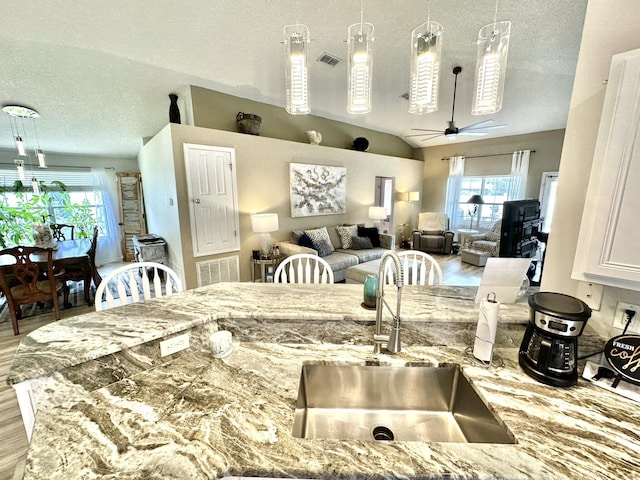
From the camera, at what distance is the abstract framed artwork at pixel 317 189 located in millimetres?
4512

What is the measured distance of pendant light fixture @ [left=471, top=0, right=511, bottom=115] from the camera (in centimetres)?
108

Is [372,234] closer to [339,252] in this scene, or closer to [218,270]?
[339,252]

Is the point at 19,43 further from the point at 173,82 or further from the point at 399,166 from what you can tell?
the point at 399,166

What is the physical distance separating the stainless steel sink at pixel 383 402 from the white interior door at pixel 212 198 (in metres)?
2.98

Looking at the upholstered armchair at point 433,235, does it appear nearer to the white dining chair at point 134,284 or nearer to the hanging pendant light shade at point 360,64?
the hanging pendant light shade at point 360,64

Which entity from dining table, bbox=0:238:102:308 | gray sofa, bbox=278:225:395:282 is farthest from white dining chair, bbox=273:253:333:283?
dining table, bbox=0:238:102:308

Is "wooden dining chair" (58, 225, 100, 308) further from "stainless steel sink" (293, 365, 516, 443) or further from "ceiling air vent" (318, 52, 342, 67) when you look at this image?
"ceiling air vent" (318, 52, 342, 67)

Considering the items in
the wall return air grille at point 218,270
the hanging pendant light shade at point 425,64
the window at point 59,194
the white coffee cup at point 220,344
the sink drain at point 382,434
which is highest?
the hanging pendant light shade at point 425,64

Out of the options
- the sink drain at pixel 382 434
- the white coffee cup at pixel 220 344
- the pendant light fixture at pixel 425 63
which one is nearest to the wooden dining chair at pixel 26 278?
the white coffee cup at pixel 220 344

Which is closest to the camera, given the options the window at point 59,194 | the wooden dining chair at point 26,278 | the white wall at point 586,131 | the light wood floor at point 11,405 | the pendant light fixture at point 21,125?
the white wall at point 586,131

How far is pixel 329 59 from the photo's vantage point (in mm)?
3188

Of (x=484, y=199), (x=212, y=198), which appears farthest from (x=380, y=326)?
(x=484, y=199)

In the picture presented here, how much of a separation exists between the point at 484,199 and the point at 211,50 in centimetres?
656

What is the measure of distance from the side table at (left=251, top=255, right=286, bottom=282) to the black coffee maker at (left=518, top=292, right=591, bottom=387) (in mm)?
3128
